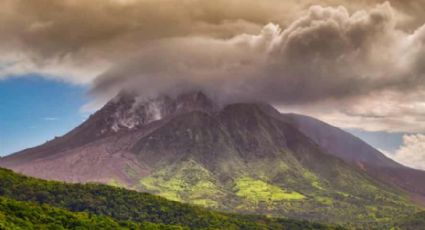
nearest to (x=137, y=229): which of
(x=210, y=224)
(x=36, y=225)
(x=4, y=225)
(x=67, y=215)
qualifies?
(x=67, y=215)

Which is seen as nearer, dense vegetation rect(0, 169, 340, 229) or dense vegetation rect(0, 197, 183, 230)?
dense vegetation rect(0, 197, 183, 230)

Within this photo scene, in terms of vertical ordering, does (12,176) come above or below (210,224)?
above

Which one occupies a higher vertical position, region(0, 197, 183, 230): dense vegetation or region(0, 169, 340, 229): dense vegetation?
region(0, 169, 340, 229): dense vegetation

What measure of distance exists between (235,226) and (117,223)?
56110 millimetres

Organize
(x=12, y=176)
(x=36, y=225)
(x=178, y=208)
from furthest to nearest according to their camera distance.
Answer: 1. (x=178, y=208)
2. (x=12, y=176)
3. (x=36, y=225)

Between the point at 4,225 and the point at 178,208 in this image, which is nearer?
Answer: the point at 4,225

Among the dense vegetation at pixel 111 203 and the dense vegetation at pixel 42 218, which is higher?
the dense vegetation at pixel 111 203

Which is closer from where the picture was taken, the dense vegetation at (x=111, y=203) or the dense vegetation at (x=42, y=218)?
the dense vegetation at (x=42, y=218)

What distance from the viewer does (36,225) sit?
9650cm

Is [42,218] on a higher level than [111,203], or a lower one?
lower

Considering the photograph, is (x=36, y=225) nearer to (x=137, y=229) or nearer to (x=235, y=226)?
(x=137, y=229)

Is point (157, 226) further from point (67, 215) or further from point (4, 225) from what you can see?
point (4, 225)

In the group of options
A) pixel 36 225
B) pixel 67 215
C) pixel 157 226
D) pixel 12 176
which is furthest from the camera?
pixel 12 176

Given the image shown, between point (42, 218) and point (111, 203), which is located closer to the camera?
→ point (42, 218)
